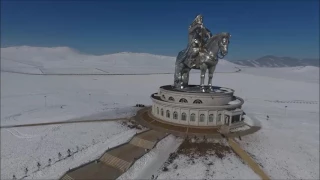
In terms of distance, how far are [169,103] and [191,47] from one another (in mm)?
8538

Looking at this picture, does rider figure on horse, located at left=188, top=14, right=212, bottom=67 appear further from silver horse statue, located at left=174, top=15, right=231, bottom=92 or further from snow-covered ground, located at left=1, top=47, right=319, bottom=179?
snow-covered ground, located at left=1, top=47, right=319, bottom=179

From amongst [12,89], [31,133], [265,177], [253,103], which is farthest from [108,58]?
[265,177]

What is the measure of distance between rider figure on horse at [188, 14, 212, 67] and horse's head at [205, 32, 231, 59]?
1.02m

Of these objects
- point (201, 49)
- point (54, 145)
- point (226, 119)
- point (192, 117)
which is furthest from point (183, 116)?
point (54, 145)

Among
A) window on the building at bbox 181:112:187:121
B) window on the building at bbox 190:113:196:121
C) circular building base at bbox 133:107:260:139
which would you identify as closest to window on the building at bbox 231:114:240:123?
circular building base at bbox 133:107:260:139

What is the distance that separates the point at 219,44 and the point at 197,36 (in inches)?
138

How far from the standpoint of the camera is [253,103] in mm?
57594

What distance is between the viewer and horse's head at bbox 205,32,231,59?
3272 cm

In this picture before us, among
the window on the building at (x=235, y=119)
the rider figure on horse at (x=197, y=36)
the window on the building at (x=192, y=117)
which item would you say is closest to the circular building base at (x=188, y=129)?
the window on the building at (x=192, y=117)

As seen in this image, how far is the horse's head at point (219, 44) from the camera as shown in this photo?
32.7 m

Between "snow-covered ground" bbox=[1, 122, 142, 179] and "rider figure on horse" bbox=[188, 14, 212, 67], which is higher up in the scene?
"rider figure on horse" bbox=[188, 14, 212, 67]

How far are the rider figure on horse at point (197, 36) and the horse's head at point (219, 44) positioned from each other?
1.02 metres

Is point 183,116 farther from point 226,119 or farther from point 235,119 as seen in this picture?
point 235,119

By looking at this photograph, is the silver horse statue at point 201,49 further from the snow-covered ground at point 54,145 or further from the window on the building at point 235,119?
the snow-covered ground at point 54,145
